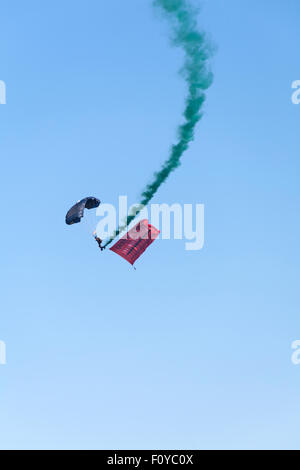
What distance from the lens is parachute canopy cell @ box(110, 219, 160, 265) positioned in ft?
168

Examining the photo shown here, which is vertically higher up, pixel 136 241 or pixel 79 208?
pixel 79 208

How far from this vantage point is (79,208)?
167 ft

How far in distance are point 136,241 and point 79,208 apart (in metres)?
5.29

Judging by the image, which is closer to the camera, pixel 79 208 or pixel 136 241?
pixel 79 208

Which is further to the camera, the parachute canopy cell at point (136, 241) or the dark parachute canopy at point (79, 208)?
the parachute canopy cell at point (136, 241)

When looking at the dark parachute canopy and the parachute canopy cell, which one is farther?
the parachute canopy cell

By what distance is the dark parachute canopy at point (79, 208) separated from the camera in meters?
50.2

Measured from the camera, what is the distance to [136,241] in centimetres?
5197

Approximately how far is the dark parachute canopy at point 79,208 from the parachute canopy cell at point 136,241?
3654 mm

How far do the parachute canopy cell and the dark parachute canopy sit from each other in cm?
365
